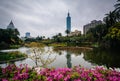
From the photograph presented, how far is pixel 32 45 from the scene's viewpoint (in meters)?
13.4

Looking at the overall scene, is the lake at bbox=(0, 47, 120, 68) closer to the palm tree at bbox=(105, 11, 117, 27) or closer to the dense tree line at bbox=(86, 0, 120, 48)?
the dense tree line at bbox=(86, 0, 120, 48)

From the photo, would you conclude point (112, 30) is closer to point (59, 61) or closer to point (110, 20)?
point (110, 20)

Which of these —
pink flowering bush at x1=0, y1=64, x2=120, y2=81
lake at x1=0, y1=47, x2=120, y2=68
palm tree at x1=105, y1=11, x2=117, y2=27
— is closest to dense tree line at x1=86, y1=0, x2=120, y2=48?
palm tree at x1=105, y1=11, x2=117, y2=27

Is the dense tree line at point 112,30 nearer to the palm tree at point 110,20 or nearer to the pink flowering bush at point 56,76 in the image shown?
the palm tree at point 110,20

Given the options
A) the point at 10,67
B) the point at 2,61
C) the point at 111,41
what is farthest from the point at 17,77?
the point at 111,41

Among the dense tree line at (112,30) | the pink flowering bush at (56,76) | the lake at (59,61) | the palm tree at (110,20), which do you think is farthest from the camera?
the palm tree at (110,20)

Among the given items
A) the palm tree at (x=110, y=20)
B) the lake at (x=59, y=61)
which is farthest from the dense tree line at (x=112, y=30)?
the lake at (x=59, y=61)

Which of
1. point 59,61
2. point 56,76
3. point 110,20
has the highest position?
point 110,20

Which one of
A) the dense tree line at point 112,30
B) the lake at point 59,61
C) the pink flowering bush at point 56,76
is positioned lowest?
the lake at point 59,61

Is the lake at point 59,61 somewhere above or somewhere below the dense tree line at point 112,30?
below

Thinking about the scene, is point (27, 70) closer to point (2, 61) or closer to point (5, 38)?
point (2, 61)

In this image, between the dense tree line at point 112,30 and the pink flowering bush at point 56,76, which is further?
the dense tree line at point 112,30

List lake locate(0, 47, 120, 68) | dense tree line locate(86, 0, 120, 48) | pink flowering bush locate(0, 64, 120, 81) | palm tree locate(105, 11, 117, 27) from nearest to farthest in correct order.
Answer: pink flowering bush locate(0, 64, 120, 81), lake locate(0, 47, 120, 68), dense tree line locate(86, 0, 120, 48), palm tree locate(105, 11, 117, 27)

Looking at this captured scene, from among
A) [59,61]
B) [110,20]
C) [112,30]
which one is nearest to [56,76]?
[59,61]
